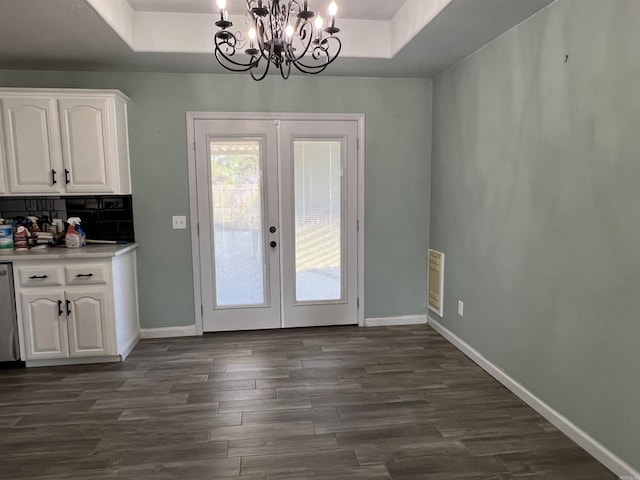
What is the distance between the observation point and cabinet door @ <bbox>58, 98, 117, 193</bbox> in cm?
352

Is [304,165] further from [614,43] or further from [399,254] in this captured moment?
[614,43]

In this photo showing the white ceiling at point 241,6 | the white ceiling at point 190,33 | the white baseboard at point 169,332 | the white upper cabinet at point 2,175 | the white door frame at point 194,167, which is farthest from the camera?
the white baseboard at point 169,332

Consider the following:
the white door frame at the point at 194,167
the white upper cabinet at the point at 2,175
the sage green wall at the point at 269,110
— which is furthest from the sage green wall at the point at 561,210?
the white upper cabinet at the point at 2,175

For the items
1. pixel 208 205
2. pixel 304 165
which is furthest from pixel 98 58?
pixel 304 165

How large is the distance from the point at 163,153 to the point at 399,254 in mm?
2526

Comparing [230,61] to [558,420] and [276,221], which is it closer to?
[276,221]

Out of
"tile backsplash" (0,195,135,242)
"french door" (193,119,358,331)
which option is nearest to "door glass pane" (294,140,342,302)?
"french door" (193,119,358,331)

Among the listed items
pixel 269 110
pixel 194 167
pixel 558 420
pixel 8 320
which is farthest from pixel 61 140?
pixel 558 420

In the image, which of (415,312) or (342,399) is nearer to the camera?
(342,399)

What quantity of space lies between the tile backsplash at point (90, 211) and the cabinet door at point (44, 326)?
777 mm

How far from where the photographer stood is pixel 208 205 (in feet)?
13.3

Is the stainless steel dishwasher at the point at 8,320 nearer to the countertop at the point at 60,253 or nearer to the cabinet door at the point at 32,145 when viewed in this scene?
the countertop at the point at 60,253

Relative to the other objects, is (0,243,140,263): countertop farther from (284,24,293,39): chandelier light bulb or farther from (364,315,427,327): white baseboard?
(364,315,427,327): white baseboard

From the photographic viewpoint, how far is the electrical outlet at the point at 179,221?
13.2ft
